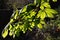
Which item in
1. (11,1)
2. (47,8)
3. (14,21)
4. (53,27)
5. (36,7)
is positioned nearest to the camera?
(47,8)

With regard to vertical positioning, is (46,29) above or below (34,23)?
below

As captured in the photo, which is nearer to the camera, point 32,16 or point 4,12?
point 32,16

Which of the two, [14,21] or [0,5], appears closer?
[14,21]

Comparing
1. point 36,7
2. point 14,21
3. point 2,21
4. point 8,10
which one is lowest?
point 2,21

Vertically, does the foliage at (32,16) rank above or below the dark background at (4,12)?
above

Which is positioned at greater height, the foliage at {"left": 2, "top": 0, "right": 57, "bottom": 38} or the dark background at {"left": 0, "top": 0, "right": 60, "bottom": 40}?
the foliage at {"left": 2, "top": 0, "right": 57, "bottom": 38}

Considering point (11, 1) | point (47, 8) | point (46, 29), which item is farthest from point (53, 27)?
point (47, 8)

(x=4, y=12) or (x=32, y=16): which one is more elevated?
(x=32, y=16)

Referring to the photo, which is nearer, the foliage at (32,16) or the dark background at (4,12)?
the foliage at (32,16)

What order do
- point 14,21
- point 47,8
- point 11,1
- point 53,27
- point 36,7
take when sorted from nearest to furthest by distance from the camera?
point 47,8 < point 36,7 < point 14,21 < point 53,27 < point 11,1

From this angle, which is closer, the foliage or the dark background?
the foliage

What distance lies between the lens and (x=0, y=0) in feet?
11.1

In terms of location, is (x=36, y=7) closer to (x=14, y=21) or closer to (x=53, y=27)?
(x=14, y=21)

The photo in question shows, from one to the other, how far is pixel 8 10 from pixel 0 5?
0.56ft
